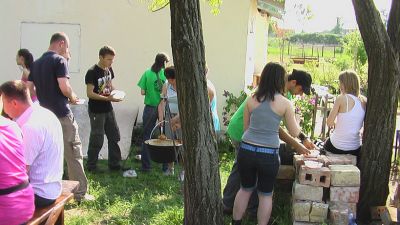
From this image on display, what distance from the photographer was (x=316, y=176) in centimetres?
461

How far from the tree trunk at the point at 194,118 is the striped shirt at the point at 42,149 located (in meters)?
1.07

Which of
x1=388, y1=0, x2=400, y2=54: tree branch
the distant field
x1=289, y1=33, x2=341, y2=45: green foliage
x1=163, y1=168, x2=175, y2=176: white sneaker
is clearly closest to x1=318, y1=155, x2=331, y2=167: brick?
x1=388, y1=0, x2=400, y2=54: tree branch

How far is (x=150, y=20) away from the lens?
9094mm

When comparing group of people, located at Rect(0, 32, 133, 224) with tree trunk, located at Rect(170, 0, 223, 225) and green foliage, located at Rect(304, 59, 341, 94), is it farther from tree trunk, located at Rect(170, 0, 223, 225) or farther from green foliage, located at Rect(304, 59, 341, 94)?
green foliage, located at Rect(304, 59, 341, 94)

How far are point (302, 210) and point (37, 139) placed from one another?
8.23 feet

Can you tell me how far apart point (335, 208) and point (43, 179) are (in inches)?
106

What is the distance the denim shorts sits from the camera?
170 inches

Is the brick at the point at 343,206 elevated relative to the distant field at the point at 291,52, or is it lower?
lower

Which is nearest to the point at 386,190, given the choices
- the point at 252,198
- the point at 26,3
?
the point at 252,198

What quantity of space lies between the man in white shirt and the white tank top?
2.88 metres

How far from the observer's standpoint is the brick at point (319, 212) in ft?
15.0

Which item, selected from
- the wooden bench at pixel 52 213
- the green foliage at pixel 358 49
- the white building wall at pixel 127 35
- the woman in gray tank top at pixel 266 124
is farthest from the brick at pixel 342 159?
the green foliage at pixel 358 49

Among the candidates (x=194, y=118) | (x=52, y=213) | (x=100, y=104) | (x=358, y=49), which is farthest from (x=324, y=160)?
(x=358, y=49)

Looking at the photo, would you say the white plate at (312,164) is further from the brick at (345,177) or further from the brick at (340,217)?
the brick at (340,217)
